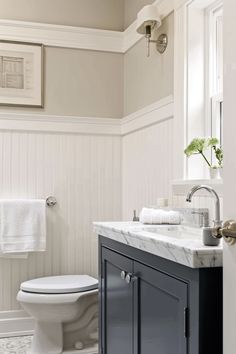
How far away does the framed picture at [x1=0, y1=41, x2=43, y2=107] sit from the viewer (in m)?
2.99

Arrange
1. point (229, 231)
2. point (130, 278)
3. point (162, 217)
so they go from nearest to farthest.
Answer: point (229, 231), point (130, 278), point (162, 217)

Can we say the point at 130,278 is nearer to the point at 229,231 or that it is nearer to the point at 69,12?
the point at 229,231

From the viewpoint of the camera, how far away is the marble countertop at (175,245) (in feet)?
3.67

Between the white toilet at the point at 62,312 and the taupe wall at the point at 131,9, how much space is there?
1.81 metres

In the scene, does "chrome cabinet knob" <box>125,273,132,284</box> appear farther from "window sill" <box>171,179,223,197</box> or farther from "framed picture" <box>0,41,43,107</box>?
"framed picture" <box>0,41,43,107</box>

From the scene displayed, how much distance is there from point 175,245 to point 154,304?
1.05 ft

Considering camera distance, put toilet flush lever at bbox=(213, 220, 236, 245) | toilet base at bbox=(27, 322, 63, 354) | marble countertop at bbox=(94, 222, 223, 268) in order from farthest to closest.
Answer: toilet base at bbox=(27, 322, 63, 354), marble countertop at bbox=(94, 222, 223, 268), toilet flush lever at bbox=(213, 220, 236, 245)

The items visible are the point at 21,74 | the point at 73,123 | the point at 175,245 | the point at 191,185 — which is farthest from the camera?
the point at 73,123

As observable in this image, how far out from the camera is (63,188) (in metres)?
3.10

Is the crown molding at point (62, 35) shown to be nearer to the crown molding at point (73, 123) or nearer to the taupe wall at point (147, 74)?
the taupe wall at point (147, 74)

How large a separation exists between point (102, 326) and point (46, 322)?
68cm

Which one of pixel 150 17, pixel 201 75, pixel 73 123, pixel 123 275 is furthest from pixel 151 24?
pixel 123 275

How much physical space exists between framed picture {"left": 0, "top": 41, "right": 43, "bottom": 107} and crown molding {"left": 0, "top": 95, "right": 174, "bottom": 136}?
0.10 metres

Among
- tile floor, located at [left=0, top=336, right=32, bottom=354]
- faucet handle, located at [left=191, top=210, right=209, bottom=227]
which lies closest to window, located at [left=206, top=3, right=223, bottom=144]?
faucet handle, located at [left=191, top=210, right=209, bottom=227]
